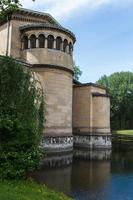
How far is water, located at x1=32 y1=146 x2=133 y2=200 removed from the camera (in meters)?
14.5

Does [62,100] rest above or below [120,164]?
above

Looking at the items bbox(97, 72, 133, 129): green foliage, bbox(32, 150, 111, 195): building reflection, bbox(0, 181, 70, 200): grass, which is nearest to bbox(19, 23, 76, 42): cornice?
bbox(32, 150, 111, 195): building reflection

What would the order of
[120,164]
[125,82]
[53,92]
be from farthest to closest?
[125,82] → [53,92] → [120,164]

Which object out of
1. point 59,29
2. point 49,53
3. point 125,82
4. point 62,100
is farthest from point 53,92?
point 125,82

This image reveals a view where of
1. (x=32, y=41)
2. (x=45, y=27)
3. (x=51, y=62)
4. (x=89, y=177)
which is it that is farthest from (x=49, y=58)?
(x=89, y=177)

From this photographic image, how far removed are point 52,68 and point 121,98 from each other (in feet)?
132

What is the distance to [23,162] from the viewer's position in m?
12.3

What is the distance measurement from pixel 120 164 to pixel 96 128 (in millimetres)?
11269

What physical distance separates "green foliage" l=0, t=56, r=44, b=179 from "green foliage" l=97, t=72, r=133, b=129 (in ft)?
175

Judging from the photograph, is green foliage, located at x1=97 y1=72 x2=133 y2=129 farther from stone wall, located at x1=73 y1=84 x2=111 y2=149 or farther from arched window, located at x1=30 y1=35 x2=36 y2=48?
arched window, located at x1=30 y1=35 x2=36 y2=48

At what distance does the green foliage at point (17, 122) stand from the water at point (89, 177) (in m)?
2.74

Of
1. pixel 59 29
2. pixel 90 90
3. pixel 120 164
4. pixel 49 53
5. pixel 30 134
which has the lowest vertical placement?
pixel 120 164

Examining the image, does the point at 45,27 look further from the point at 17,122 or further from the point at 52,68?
the point at 17,122

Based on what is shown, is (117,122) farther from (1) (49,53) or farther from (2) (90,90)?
(1) (49,53)
